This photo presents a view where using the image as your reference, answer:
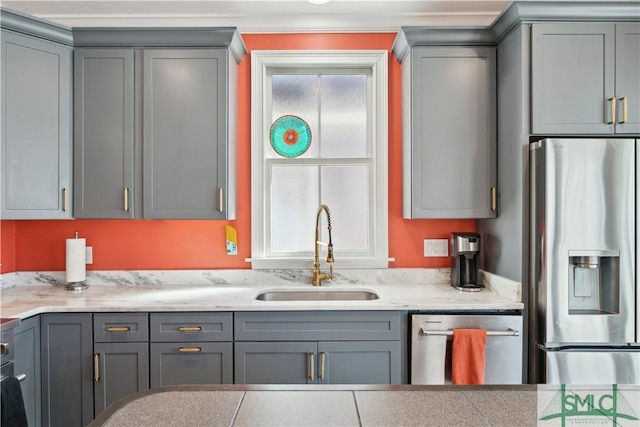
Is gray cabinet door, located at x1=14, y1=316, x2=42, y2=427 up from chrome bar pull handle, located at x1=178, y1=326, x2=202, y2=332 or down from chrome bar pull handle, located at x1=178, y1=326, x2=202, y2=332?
down

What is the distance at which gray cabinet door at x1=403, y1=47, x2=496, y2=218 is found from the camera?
261 centimetres

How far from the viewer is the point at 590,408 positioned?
3.19 feet

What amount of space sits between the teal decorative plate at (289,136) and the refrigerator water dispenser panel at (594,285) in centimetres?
171

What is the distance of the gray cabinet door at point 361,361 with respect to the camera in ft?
7.59

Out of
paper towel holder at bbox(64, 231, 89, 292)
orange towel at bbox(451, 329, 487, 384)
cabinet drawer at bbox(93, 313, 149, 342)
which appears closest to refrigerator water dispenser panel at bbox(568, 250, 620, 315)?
orange towel at bbox(451, 329, 487, 384)

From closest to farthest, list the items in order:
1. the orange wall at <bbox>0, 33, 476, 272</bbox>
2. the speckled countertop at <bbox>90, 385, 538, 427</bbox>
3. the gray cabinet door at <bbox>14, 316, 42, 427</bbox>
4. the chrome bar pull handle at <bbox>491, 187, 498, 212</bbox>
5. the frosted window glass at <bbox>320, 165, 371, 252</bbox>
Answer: the speckled countertop at <bbox>90, 385, 538, 427</bbox>
the gray cabinet door at <bbox>14, 316, 42, 427</bbox>
the chrome bar pull handle at <bbox>491, 187, 498, 212</bbox>
the orange wall at <bbox>0, 33, 476, 272</bbox>
the frosted window glass at <bbox>320, 165, 371, 252</bbox>

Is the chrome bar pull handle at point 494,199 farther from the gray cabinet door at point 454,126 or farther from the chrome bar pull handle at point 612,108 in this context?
the chrome bar pull handle at point 612,108

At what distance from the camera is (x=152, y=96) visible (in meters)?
2.60

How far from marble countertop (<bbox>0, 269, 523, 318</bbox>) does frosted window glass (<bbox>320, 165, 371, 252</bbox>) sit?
0.78 feet


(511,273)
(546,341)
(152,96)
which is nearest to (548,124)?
(511,273)

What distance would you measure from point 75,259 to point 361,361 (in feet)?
5.92

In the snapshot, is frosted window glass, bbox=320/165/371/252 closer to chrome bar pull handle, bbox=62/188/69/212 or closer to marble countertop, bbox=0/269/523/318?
marble countertop, bbox=0/269/523/318

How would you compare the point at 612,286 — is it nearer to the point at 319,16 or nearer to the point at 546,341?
the point at 546,341

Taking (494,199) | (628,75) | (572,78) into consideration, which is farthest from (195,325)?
(628,75)
